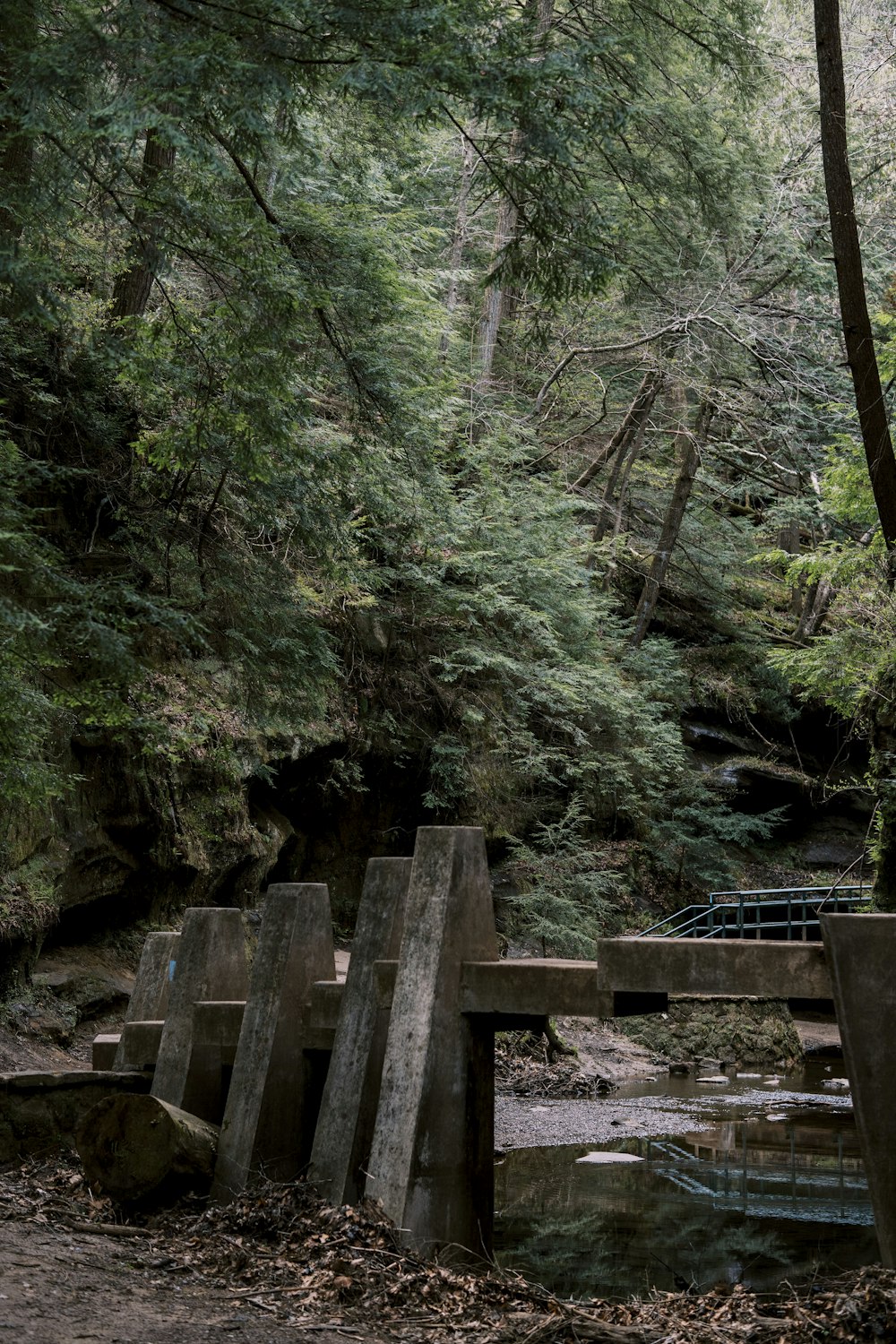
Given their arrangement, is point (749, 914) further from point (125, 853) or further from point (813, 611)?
point (125, 853)

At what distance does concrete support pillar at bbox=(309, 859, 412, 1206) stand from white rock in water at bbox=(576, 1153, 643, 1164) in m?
4.14

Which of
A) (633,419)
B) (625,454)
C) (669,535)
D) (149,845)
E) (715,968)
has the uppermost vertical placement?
(625,454)

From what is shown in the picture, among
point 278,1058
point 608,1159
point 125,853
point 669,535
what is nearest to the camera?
point 278,1058

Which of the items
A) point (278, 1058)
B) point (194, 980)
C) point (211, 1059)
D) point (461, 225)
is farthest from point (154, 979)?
point (461, 225)

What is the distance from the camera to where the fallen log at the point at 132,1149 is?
6.30 meters

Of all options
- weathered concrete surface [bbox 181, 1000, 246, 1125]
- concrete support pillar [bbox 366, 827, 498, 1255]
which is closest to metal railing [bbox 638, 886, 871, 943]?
weathered concrete surface [bbox 181, 1000, 246, 1125]

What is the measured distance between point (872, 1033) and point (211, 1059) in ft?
14.6

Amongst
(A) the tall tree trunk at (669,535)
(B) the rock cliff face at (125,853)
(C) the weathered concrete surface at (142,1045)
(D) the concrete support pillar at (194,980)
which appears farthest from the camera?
(A) the tall tree trunk at (669,535)

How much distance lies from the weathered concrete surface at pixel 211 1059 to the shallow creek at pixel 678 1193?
1.96 m

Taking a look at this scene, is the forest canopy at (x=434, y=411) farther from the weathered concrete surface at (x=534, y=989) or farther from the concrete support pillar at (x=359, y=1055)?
the weathered concrete surface at (x=534, y=989)

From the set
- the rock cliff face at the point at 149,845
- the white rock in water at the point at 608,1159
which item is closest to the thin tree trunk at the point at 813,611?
the rock cliff face at the point at 149,845

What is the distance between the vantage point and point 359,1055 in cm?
632

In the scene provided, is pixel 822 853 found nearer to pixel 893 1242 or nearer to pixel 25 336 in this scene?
pixel 25 336

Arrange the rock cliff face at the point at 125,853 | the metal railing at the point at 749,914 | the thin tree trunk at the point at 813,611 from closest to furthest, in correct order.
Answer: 1. the rock cliff face at the point at 125,853
2. the metal railing at the point at 749,914
3. the thin tree trunk at the point at 813,611
